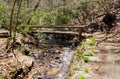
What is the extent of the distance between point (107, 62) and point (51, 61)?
3.45 meters

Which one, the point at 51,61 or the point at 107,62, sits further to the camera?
the point at 51,61

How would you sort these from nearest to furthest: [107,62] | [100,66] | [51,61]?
[100,66], [107,62], [51,61]

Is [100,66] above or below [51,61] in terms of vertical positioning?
above

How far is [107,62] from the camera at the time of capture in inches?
358

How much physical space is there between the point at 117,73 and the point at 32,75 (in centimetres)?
A: 344

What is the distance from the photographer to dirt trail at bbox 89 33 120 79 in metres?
7.64

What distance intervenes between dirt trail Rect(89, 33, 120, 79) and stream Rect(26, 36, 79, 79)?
1508 mm

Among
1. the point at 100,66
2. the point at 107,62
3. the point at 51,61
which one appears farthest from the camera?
the point at 51,61

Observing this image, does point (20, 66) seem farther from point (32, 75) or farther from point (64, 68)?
point (64, 68)

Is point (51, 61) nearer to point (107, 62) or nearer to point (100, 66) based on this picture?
point (107, 62)

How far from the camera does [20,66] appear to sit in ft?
28.3

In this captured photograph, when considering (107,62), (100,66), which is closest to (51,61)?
(107,62)

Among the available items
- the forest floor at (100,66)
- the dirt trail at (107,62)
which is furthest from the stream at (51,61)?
the dirt trail at (107,62)

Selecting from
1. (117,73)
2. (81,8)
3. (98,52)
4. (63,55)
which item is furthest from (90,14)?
(117,73)
